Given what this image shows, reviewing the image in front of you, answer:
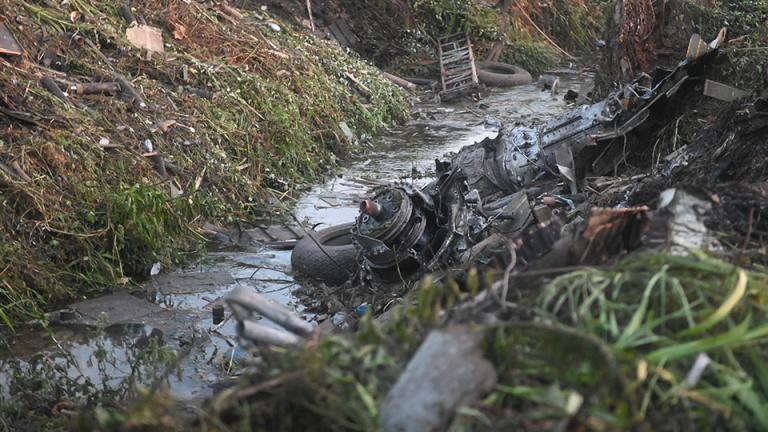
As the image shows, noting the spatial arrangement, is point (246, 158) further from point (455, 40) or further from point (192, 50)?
point (455, 40)

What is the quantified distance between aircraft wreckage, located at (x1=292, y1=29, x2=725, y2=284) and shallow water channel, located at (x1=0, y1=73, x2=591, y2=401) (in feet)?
1.82

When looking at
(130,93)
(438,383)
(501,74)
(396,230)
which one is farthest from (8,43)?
(501,74)

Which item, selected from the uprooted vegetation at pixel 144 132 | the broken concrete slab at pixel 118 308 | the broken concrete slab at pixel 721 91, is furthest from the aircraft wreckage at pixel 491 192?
the uprooted vegetation at pixel 144 132

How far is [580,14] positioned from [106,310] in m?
17.4

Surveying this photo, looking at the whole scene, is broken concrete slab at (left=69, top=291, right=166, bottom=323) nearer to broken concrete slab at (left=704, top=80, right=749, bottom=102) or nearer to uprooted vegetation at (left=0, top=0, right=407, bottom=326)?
uprooted vegetation at (left=0, top=0, right=407, bottom=326)

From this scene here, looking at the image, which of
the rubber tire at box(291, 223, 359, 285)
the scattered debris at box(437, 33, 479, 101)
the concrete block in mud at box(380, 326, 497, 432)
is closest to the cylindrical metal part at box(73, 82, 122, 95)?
the rubber tire at box(291, 223, 359, 285)

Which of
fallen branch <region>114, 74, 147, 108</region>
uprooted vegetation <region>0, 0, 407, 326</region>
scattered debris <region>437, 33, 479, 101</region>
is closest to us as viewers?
uprooted vegetation <region>0, 0, 407, 326</region>

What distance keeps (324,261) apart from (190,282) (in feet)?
3.70

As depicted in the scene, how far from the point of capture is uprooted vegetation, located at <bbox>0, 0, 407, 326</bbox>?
23.6 ft

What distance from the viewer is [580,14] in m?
21.8

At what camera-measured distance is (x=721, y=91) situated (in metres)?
6.71

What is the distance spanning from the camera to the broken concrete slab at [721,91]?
6652mm

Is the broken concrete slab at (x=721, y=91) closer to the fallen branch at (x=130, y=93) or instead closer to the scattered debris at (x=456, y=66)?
the fallen branch at (x=130, y=93)

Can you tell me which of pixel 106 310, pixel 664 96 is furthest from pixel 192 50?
pixel 664 96
